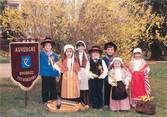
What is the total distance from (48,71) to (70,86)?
2.56ft

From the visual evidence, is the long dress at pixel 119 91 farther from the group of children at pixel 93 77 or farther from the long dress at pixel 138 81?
the long dress at pixel 138 81

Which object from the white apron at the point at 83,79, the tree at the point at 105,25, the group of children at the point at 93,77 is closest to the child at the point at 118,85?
the group of children at the point at 93,77

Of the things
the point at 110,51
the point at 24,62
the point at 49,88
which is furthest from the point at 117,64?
the point at 24,62

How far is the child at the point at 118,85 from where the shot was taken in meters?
10.1

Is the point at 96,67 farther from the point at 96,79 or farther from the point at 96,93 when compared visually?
the point at 96,93

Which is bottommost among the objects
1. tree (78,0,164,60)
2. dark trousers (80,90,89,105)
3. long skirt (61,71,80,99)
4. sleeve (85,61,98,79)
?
dark trousers (80,90,89,105)

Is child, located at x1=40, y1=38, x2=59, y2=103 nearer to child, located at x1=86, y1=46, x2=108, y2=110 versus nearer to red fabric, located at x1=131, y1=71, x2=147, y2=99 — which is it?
child, located at x1=86, y1=46, x2=108, y2=110

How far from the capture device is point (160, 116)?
32.6ft

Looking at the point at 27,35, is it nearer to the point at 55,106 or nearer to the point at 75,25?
the point at 75,25

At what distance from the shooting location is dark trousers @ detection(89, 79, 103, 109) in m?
10.3

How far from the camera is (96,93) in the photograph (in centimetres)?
1028

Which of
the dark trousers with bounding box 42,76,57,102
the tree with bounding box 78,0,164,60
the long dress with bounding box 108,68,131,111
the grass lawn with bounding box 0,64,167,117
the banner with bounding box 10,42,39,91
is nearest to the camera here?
the grass lawn with bounding box 0,64,167,117

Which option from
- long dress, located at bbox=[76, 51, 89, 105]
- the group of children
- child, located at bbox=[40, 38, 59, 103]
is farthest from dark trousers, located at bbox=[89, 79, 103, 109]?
child, located at bbox=[40, 38, 59, 103]

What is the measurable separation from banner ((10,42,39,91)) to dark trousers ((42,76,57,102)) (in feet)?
1.74
